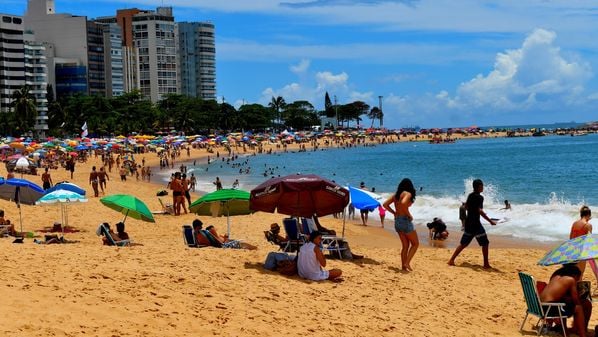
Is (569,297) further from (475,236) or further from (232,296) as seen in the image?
(475,236)

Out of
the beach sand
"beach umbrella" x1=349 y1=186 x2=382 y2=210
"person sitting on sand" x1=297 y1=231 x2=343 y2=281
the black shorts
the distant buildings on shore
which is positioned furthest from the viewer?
the distant buildings on shore

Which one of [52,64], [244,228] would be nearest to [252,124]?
[52,64]

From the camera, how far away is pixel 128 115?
369ft

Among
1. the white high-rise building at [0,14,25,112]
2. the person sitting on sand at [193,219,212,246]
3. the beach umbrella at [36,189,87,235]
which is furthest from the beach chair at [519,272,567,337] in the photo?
the white high-rise building at [0,14,25,112]

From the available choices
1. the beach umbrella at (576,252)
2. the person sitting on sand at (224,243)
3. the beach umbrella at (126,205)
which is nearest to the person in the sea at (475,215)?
the beach umbrella at (576,252)

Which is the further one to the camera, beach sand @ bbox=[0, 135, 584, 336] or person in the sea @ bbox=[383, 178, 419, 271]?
person in the sea @ bbox=[383, 178, 419, 271]

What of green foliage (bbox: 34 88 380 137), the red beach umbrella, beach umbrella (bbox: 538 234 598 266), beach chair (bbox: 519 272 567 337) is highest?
green foliage (bbox: 34 88 380 137)

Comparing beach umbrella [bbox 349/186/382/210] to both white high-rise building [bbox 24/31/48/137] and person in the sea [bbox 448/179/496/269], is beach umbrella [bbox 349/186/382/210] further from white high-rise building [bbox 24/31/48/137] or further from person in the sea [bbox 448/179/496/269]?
white high-rise building [bbox 24/31/48/137]

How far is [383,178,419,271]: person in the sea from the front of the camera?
11555 mm

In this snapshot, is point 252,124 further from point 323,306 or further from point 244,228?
point 323,306

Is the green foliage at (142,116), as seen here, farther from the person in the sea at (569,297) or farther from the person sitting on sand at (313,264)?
the person in the sea at (569,297)

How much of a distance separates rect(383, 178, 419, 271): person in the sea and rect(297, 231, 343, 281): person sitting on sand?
1.62 m

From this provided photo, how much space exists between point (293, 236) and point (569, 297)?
5271 millimetres

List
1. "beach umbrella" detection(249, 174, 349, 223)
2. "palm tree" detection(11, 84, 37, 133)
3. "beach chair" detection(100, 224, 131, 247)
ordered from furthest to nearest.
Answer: "palm tree" detection(11, 84, 37, 133) < "beach chair" detection(100, 224, 131, 247) < "beach umbrella" detection(249, 174, 349, 223)
